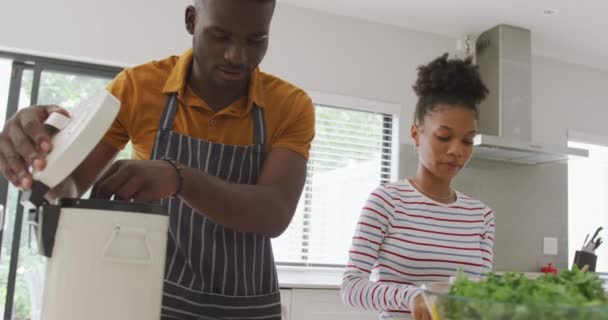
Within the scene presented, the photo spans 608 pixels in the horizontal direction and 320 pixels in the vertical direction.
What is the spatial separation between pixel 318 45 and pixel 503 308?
289 centimetres

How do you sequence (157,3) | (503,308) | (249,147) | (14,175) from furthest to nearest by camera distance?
(157,3)
(249,147)
(14,175)
(503,308)

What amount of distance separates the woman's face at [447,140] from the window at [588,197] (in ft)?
9.72

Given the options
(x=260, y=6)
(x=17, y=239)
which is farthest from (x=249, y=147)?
(x=17, y=239)

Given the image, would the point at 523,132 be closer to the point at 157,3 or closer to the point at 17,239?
the point at 157,3

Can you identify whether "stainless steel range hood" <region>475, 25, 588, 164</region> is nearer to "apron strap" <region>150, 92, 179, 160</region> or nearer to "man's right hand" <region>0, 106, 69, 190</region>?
"apron strap" <region>150, 92, 179, 160</region>

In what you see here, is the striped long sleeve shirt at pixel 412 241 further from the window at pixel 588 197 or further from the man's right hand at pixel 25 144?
the window at pixel 588 197

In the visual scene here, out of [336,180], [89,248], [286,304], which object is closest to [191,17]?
[89,248]

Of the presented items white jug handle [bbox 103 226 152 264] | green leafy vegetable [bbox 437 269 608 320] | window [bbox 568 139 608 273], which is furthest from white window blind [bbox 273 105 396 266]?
green leafy vegetable [bbox 437 269 608 320]

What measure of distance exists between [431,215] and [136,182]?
0.72 m

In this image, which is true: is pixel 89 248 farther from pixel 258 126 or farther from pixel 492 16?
pixel 492 16

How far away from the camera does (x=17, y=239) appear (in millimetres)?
2621

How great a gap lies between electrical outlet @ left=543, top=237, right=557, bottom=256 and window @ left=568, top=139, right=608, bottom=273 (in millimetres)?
364

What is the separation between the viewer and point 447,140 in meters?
1.26

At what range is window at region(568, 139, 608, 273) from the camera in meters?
3.91
